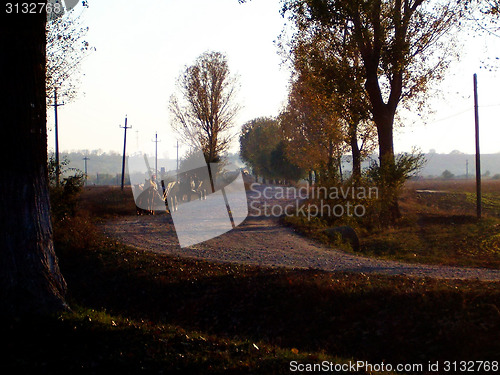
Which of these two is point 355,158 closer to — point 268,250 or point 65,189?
point 268,250

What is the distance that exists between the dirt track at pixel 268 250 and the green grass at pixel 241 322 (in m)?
1.42

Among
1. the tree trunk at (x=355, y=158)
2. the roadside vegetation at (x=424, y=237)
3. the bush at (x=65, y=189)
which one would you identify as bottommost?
the roadside vegetation at (x=424, y=237)

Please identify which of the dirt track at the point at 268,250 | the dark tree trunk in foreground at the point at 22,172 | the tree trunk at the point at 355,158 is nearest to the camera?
the dark tree trunk in foreground at the point at 22,172

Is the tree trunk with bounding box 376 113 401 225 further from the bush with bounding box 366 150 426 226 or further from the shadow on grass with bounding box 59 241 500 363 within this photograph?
the shadow on grass with bounding box 59 241 500 363

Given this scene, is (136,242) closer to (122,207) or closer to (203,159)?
(122,207)

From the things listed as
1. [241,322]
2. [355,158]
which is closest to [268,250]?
[241,322]

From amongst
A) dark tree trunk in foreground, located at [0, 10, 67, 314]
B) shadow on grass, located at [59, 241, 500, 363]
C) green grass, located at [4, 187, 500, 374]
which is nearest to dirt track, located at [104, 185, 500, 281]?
green grass, located at [4, 187, 500, 374]

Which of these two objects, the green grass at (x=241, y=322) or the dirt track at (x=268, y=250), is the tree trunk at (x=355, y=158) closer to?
the dirt track at (x=268, y=250)

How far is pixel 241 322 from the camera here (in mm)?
8969

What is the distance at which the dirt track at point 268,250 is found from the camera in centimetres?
1201

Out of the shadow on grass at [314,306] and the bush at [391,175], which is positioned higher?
the bush at [391,175]

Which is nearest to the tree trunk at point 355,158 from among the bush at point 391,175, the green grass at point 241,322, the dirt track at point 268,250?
the bush at point 391,175

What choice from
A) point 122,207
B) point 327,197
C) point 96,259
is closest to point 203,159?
point 122,207

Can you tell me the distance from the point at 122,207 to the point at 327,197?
1297cm
